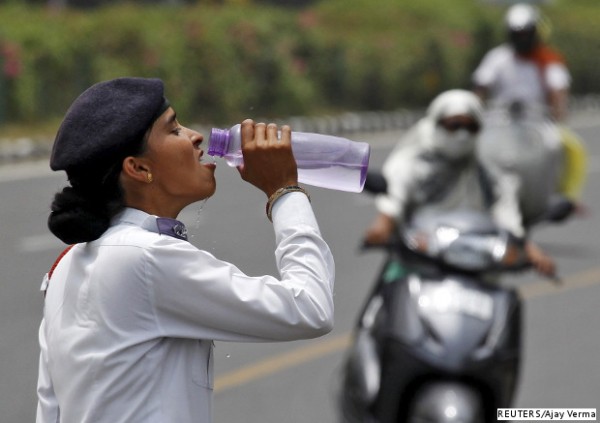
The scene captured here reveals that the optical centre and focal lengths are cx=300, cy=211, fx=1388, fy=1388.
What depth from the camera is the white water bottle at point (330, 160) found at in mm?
2959

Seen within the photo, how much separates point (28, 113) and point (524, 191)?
12.2 m

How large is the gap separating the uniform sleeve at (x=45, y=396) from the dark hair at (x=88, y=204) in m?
0.25

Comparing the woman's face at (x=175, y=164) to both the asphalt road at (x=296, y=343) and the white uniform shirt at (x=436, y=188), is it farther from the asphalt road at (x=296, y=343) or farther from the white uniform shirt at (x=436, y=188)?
the white uniform shirt at (x=436, y=188)

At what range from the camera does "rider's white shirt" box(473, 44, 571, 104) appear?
1072cm

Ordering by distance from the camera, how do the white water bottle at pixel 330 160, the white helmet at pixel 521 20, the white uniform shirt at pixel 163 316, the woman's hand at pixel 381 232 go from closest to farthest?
the white uniform shirt at pixel 163 316 < the white water bottle at pixel 330 160 < the woman's hand at pixel 381 232 < the white helmet at pixel 521 20

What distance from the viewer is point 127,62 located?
2044cm

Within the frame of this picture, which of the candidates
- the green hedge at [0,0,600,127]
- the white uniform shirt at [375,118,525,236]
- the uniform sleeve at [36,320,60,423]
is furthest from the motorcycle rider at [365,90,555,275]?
the green hedge at [0,0,600,127]

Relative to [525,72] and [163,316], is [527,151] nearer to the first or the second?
[525,72]

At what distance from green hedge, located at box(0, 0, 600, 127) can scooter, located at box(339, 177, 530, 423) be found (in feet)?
32.5

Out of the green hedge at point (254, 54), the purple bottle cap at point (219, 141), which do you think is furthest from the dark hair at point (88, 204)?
the green hedge at point (254, 54)

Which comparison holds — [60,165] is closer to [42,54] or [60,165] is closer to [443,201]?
[443,201]

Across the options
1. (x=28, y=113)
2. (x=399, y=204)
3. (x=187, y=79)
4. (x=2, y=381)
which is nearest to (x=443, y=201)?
(x=399, y=204)

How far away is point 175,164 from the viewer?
8.62ft

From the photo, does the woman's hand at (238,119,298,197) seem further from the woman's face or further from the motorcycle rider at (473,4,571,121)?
the motorcycle rider at (473,4,571,121)
